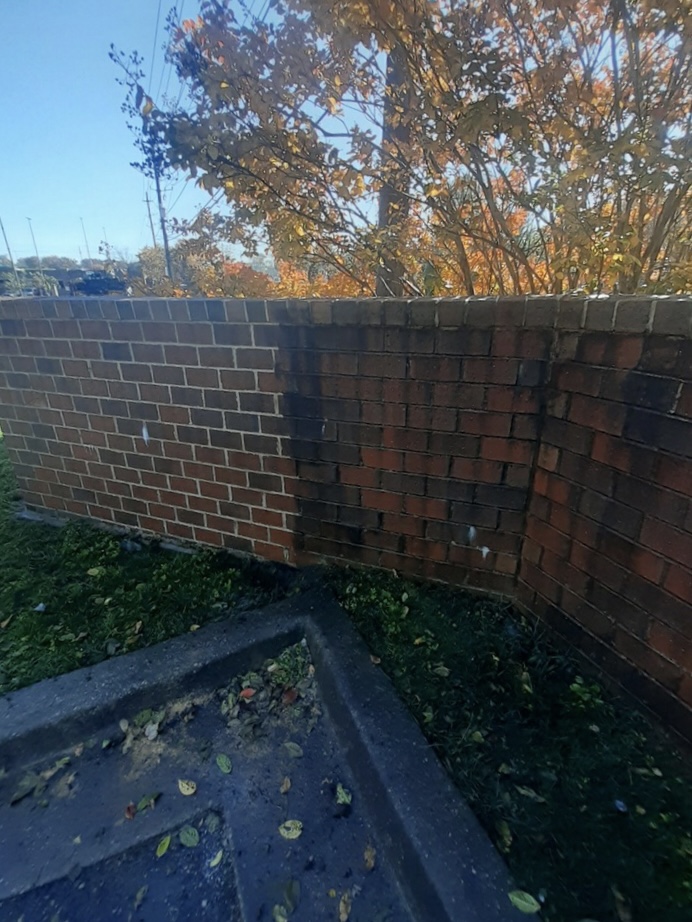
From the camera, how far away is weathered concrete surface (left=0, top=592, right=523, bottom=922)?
1.31 meters

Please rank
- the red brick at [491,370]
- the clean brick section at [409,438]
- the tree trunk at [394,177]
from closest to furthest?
the clean brick section at [409,438]
the red brick at [491,370]
the tree trunk at [394,177]

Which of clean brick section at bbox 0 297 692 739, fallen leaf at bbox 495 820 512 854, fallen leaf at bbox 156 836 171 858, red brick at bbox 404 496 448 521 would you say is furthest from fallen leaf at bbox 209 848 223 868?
red brick at bbox 404 496 448 521

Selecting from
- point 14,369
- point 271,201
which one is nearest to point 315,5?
point 271,201

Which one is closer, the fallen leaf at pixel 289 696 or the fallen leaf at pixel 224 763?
the fallen leaf at pixel 224 763

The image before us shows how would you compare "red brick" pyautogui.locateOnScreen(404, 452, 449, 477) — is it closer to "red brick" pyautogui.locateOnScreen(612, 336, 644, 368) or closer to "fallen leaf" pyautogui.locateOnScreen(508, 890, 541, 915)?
"red brick" pyautogui.locateOnScreen(612, 336, 644, 368)

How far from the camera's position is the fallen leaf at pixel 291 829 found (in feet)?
4.88

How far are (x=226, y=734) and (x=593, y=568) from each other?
162cm

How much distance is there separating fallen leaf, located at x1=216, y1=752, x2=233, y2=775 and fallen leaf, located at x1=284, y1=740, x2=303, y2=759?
0.69 ft

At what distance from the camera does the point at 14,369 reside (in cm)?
301

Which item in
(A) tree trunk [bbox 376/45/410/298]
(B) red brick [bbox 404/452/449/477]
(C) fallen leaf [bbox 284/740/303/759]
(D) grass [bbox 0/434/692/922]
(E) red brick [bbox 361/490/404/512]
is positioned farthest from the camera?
(A) tree trunk [bbox 376/45/410/298]

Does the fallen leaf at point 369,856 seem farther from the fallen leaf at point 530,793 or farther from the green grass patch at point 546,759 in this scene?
the fallen leaf at point 530,793

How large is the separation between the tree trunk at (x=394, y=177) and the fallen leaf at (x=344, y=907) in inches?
137

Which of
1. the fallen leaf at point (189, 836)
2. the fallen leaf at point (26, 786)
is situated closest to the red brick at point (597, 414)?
the fallen leaf at point (189, 836)

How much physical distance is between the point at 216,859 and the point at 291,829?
24cm
